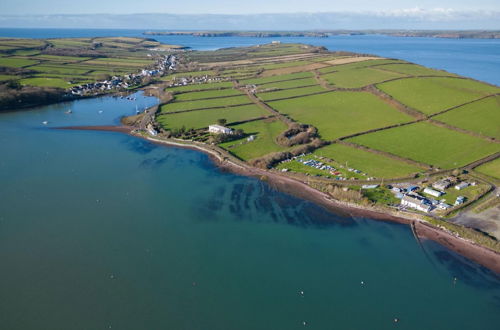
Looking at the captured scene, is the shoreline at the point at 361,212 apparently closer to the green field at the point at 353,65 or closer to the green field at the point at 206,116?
the green field at the point at 206,116

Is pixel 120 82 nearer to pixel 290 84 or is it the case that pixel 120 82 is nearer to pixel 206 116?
pixel 206 116

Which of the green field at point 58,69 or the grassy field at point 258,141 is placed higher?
the green field at point 58,69

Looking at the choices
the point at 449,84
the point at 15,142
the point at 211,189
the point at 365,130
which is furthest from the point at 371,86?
the point at 15,142

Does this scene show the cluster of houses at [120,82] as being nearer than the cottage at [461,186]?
No

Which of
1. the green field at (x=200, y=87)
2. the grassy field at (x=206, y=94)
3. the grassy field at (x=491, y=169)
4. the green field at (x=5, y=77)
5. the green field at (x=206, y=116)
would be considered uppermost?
the green field at (x=5, y=77)

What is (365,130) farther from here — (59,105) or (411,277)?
(59,105)

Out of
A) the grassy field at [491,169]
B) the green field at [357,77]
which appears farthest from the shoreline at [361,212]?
the green field at [357,77]

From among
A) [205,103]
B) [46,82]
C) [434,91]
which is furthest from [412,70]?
[46,82]
